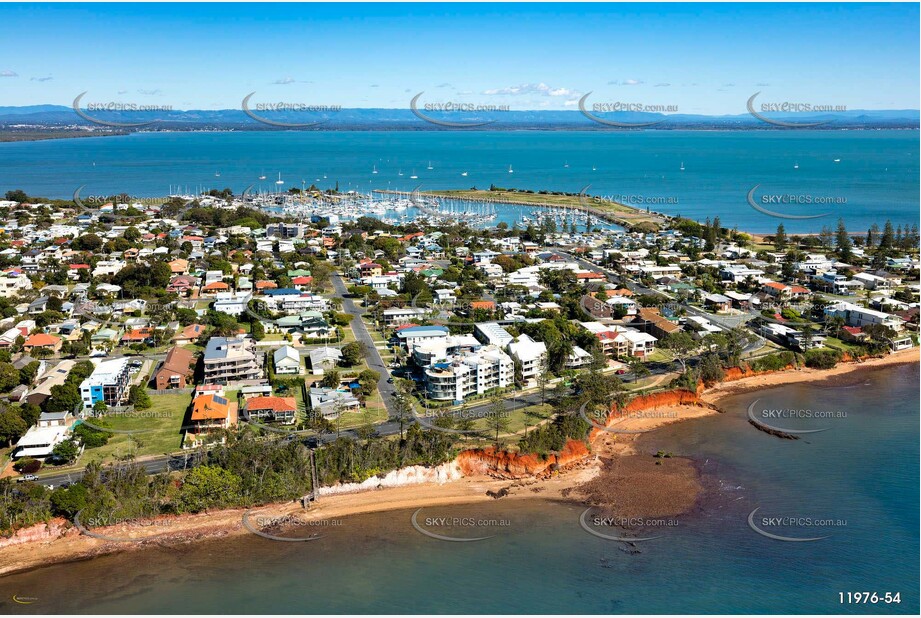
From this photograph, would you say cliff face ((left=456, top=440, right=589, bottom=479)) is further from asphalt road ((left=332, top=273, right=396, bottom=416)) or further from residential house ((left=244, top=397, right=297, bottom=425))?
residential house ((left=244, top=397, right=297, bottom=425))

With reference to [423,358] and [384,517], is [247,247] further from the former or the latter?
[384,517]

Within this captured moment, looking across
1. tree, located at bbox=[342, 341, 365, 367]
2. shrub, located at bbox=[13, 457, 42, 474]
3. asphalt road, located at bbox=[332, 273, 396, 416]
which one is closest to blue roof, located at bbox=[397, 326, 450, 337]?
asphalt road, located at bbox=[332, 273, 396, 416]

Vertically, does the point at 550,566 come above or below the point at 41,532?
below

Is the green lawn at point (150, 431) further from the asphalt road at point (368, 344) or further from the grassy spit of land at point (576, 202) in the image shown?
the grassy spit of land at point (576, 202)

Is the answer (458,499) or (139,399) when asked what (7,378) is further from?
(458,499)

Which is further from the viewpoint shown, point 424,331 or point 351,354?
point 424,331

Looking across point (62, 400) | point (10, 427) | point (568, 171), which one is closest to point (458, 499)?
point (62, 400)

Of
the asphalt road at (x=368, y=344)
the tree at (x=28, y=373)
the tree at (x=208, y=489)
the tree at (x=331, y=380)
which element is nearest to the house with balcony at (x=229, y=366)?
the tree at (x=331, y=380)

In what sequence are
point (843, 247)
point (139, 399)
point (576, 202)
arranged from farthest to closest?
point (576, 202)
point (843, 247)
point (139, 399)
